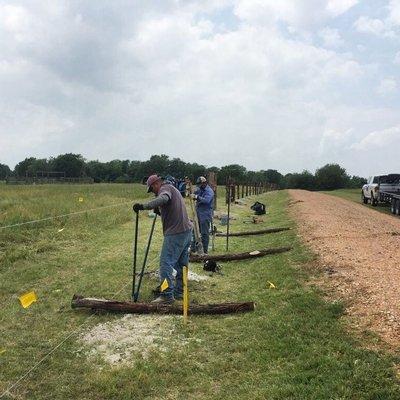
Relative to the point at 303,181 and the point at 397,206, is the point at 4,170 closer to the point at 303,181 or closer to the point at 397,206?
the point at 303,181

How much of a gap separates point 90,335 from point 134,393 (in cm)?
165

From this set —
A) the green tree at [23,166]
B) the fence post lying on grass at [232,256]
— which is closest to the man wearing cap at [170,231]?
the fence post lying on grass at [232,256]

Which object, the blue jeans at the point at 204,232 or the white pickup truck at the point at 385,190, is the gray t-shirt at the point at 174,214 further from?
the white pickup truck at the point at 385,190

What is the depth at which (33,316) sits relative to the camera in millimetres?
7105

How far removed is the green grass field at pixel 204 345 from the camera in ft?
15.9

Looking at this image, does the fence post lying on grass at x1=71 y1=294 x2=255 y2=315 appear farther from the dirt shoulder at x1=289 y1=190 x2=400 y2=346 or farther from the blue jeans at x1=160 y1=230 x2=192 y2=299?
the dirt shoulder at x1=289 y1=190 x2=400 y2=346

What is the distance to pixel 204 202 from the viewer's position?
11.8m

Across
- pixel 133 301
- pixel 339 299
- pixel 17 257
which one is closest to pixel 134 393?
pixel 133 301

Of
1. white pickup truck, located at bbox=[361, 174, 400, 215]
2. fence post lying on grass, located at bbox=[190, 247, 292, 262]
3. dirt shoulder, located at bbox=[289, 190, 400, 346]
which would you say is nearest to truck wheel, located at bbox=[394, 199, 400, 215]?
white pickup truck, located at bbox=[361, 174, 400, 215]

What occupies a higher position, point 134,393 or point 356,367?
point 356,367

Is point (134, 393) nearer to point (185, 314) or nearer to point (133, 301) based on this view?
point (185, 314)

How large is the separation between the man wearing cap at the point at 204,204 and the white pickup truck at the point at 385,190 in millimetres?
16136

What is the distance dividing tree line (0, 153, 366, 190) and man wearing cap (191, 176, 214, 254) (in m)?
61.9

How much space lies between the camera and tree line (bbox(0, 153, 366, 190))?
10272 cm
